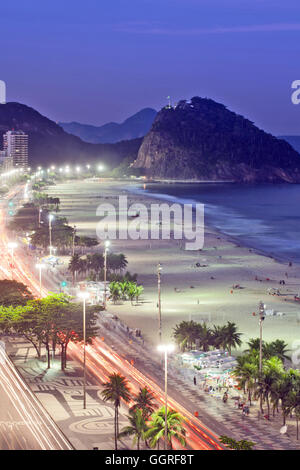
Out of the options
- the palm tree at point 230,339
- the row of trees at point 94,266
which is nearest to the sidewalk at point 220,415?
the palm tree at point 230,339

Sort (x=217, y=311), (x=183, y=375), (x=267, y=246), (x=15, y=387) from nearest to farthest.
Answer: (x=15, y=387) < (x=183, y=375) < (x=217, y=311) < (x=267, y=246)

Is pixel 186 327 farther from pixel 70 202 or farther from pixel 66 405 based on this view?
pixel 70 202

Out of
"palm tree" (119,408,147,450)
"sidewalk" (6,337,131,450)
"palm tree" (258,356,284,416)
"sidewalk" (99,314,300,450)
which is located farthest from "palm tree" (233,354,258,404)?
"palm tree" (119,408,147,450)

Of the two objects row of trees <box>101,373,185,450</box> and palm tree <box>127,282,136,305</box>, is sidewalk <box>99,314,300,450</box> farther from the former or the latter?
palm tree <box>127,282,136,305</box>

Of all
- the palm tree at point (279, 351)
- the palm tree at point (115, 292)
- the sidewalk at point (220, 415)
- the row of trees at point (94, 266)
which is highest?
the row of trees at point (94, 266)

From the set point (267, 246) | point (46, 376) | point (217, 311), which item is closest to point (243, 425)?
point (46, 376)

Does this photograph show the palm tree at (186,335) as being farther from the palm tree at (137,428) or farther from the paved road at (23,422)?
the palm tree at (137,428)
